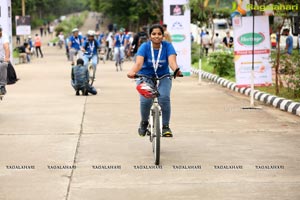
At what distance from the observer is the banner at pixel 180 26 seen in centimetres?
2361

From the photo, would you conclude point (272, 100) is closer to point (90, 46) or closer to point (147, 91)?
point (90, 46)

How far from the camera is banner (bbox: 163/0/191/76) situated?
23.6 m

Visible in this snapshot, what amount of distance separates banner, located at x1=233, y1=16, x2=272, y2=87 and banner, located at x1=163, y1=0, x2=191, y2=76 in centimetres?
673

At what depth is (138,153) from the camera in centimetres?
941

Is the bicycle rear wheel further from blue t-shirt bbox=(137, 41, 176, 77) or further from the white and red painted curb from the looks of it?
the white and red painted curb

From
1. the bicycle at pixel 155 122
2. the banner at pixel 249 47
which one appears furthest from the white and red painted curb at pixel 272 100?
the bicycle at pixel 155 122

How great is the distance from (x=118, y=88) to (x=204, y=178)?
12.7 m

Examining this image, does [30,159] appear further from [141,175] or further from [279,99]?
[279,99]

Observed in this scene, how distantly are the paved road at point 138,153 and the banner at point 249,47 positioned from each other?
1241 millimetres

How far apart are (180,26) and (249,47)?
7234 mm

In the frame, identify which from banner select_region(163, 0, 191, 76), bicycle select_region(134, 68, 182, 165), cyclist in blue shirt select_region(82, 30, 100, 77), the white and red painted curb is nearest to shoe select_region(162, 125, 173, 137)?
bicycle select_region(134, 68, 182, 165)

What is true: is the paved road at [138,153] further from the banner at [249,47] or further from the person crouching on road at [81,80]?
the person crouching on road at [81,80]

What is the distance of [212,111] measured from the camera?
46.7ft

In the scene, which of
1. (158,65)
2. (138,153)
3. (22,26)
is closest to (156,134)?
(138,153)
